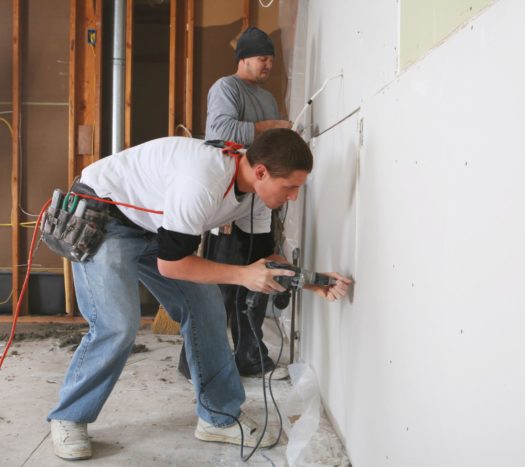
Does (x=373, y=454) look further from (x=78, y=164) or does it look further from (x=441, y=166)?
(x=78, y=164)

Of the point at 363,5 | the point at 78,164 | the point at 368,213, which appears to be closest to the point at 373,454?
the point at 368,213

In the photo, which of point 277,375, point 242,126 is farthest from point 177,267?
point 277,375

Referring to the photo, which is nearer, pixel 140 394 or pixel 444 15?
pixel 444 15

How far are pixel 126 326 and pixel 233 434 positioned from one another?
0.54m

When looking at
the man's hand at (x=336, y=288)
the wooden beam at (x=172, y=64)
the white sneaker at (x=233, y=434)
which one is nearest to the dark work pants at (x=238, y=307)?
the white sneaker at (x=233, y=434)

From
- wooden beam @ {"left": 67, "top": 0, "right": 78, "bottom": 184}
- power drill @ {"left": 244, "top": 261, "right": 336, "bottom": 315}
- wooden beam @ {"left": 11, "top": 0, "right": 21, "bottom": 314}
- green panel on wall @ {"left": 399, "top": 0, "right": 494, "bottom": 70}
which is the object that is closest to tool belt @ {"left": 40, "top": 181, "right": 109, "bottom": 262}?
power drill @ {"left": 244, "top": 261, "right": 336, "bottom": 315}

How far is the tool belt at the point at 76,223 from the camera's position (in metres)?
1.76

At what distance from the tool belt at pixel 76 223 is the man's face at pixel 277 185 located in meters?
0.54

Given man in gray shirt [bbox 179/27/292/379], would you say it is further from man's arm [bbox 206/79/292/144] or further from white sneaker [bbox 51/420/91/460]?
white sneaker [bbox 51/420/91/460]

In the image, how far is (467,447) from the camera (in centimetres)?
85

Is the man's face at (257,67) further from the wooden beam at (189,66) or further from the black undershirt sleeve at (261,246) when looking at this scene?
the wooden beam at (189,66)

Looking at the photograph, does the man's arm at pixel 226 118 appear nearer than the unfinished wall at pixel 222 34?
Yes

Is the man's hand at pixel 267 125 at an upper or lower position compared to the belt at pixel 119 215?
upper

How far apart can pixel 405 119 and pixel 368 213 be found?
371 mm
